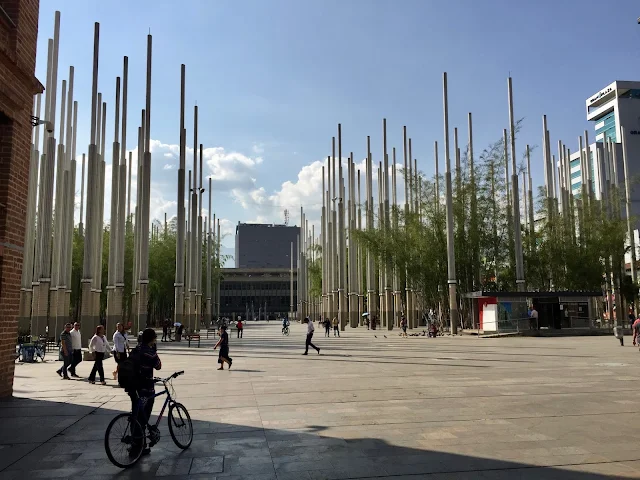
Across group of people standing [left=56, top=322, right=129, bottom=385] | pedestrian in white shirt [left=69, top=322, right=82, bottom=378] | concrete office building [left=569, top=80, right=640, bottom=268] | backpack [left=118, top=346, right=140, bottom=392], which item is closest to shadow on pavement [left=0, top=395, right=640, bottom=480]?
backpack [left=118, top=346, right=140, bottom=392]

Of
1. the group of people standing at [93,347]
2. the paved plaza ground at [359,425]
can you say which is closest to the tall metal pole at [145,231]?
the paved plaza ground at [359,425]

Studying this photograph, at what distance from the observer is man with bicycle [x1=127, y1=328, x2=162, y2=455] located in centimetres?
684

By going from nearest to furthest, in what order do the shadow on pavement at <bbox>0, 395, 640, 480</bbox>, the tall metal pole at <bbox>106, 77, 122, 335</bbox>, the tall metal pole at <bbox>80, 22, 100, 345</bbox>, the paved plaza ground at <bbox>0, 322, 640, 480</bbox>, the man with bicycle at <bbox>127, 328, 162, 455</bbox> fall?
the shadow on pavement at <bbox>0, 395, 640, 480</bbox> < the paved plaza ground at <bbox>0, 322, 640, 480</bbox> < the man with bicycle at <bbox>127, 328, 162, 455</bbox> < the tall metal pole at <bbox>80, 22, 100, 345</bbox> < the tall metal pole at <bbox>106, 77, 122, 335</bbox>

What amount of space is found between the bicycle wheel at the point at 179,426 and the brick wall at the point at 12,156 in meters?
5.60

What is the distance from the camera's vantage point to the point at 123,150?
1353 inches

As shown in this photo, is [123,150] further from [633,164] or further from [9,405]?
[633,164]

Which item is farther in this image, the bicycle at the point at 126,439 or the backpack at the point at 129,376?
the backpack at the point at 129,376

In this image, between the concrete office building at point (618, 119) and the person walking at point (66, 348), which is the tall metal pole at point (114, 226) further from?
the concrete office building at point (618, 119)

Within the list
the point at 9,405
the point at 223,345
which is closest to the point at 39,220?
the point at 223,345

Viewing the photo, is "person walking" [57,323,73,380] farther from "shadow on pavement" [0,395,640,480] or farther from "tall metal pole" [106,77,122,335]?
"tall metal pole" [106,77,122,335]

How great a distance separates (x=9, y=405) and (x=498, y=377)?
451 inches

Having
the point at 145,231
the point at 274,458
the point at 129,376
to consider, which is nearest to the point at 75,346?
the point at 129,376

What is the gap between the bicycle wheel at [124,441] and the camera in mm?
6496

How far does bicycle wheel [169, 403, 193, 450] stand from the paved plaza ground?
175 millimetres
